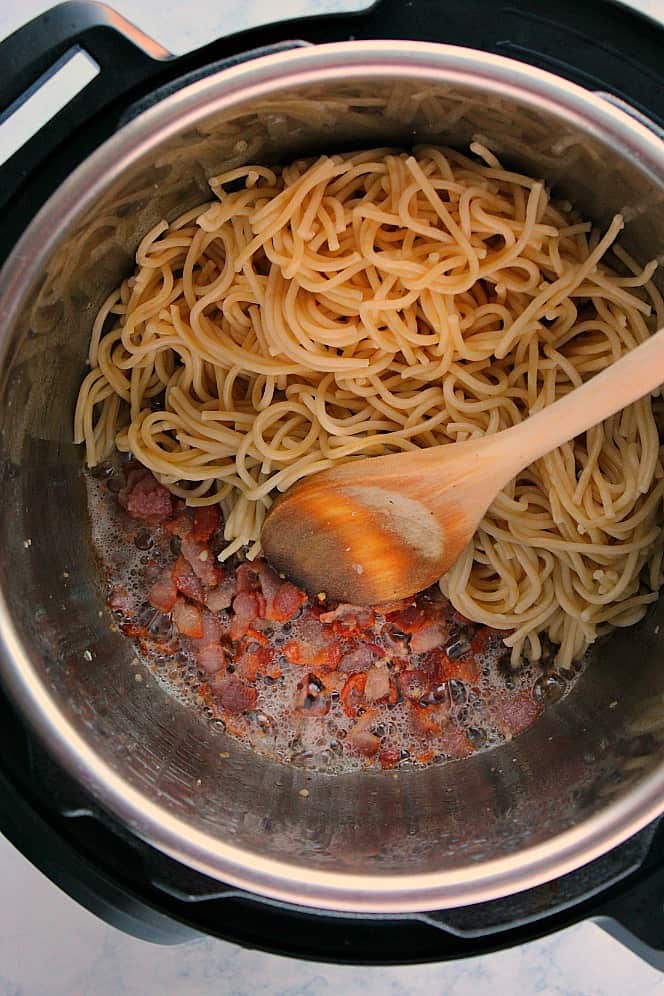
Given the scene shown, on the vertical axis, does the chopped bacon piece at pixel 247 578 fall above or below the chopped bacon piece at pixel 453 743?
above

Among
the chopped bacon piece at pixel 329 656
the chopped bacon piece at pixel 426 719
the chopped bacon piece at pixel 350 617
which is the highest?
the chopped bacon piece at pixel 350 617

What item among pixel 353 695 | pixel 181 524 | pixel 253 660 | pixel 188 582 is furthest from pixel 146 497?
pixel 353 695

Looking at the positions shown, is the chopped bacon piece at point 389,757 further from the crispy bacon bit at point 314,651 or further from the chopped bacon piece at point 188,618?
the chopped bacon piece at point 188,618

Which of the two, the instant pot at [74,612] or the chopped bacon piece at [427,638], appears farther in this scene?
the chopped bacon piece at [427,638]

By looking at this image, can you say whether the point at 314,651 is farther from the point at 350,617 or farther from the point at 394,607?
the point at 394,607

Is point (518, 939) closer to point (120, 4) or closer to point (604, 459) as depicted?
point (604, 459)

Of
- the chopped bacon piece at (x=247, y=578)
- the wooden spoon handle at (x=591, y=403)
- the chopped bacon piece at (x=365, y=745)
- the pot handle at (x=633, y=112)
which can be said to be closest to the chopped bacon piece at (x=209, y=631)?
the chopped bacon piece at (x=247, y=578)

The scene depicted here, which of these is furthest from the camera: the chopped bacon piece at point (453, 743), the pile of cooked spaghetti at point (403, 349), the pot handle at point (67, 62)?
the chopped bacon piece at point (453, 743)

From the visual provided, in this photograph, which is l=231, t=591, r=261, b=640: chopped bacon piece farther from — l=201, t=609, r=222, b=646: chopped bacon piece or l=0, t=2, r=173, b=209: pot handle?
l=0, t=2, r=173, b=209: pot handle
